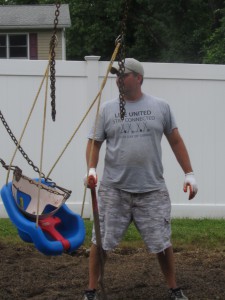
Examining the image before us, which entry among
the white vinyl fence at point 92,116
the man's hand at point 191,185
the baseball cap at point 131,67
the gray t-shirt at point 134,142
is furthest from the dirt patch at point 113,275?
the baseball cap at point 131,67

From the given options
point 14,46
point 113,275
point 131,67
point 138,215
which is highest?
point 131,67

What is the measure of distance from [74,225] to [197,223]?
9.52 ft

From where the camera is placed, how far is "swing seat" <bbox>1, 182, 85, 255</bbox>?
15.3ft

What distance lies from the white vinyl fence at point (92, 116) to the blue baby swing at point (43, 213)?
2.48 meters

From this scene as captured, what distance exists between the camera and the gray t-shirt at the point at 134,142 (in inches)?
182

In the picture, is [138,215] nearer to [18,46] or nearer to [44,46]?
[44,46]

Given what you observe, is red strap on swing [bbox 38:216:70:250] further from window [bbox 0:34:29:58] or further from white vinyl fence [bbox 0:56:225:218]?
window [bbox 0:34:29:58]

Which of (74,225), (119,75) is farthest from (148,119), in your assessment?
(74,225)

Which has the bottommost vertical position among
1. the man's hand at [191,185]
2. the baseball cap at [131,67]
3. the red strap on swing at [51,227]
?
the red strap on swing at [51,227]

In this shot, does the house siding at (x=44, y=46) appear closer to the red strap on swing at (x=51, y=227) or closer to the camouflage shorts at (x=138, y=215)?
the red strap on swing at (x=51, y=227)

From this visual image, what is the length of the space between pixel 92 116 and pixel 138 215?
10.5 ft

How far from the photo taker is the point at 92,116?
7785mm

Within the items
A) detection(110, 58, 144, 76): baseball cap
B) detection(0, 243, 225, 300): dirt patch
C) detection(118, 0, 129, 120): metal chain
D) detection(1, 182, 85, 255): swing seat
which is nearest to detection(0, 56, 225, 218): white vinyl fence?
detection(0, 243, 225, 300): dirt patch

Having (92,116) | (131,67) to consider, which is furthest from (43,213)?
(92,116)
